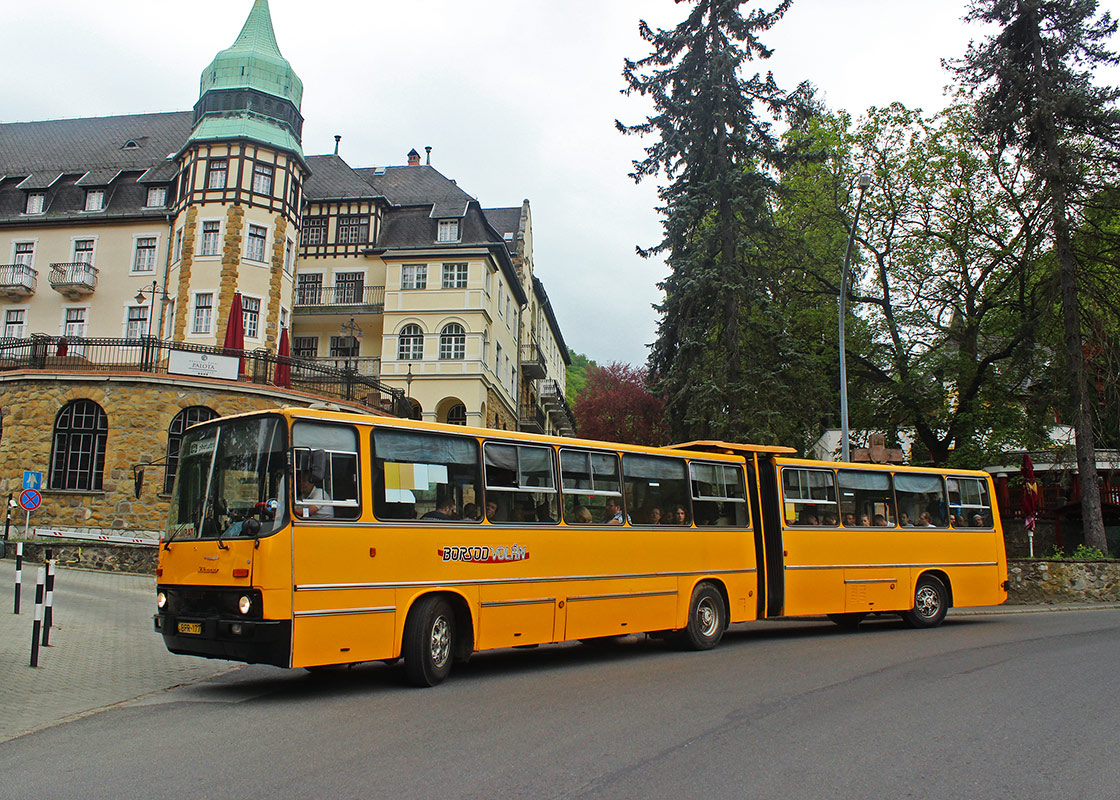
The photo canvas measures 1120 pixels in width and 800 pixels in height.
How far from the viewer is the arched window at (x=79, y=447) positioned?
28938 mm

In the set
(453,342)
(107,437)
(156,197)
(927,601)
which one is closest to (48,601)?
(927,601)

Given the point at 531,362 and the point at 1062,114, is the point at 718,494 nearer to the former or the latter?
the point at 1062,114

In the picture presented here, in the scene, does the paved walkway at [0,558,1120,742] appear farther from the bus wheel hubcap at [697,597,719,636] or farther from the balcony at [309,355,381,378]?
the balcony at [309,355,381,378]

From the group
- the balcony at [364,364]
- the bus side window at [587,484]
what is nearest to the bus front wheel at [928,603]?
the bus side window at [587,484]

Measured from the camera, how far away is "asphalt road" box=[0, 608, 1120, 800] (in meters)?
5.75

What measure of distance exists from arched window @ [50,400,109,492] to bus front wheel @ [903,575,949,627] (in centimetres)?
2409

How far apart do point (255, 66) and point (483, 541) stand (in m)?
37.6

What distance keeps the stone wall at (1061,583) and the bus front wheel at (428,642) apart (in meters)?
17.1

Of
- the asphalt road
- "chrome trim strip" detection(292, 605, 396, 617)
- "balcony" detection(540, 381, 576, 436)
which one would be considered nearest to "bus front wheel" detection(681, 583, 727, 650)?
the asphalt road

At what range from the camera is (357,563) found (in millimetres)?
9438

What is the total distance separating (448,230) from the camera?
45750 mm

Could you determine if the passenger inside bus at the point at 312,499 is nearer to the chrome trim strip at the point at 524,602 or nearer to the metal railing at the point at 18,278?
the chrome trim strip at the point at 524,602

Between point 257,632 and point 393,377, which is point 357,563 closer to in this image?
point 257,632

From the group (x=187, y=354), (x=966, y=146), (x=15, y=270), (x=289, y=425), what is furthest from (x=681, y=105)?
(x=15, y=270)
